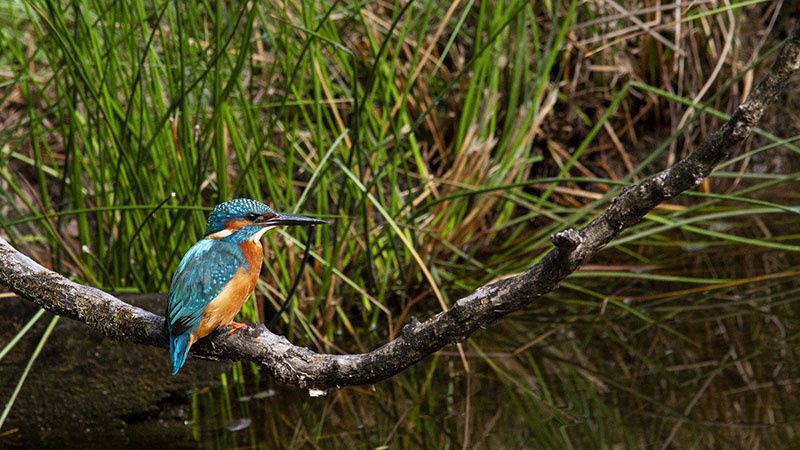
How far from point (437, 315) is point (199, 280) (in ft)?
2.28

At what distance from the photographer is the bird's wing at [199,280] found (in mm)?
1901

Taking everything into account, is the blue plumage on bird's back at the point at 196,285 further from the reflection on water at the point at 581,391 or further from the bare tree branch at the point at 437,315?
the reflection on water at the point at 581,391

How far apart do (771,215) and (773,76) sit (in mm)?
3415

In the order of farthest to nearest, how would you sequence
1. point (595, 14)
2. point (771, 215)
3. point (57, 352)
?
1. point (595, 14)
2. point (771, 215)
3. point (57, 352)

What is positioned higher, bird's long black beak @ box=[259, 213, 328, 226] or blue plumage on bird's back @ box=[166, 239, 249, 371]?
bird's long black beak @ box=[259, 213, 328, 226]

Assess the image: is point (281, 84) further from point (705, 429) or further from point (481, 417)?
point (705, 429)

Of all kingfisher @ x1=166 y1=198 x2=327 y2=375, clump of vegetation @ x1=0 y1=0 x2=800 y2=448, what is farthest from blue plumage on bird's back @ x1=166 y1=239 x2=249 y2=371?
clump of vegetation @ x1=0 y1=0 x2=800 y2=448

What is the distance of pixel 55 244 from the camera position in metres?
3.35

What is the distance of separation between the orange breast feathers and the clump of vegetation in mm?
414

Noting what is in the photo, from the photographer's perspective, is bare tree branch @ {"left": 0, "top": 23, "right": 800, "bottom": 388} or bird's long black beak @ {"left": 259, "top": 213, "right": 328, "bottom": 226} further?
bird's long black beak @ {"left": 259, "top": 213, "right": 328, "bottom": 226}

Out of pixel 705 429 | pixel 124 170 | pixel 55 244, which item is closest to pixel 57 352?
pixel 55 244

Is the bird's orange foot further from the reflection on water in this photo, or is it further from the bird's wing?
the reflection on water

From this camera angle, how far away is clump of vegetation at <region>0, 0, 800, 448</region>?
9.89ft

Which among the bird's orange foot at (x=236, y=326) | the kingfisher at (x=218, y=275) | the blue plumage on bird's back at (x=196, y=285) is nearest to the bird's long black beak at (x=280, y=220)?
the kingfisher at (x=218, y=275)
